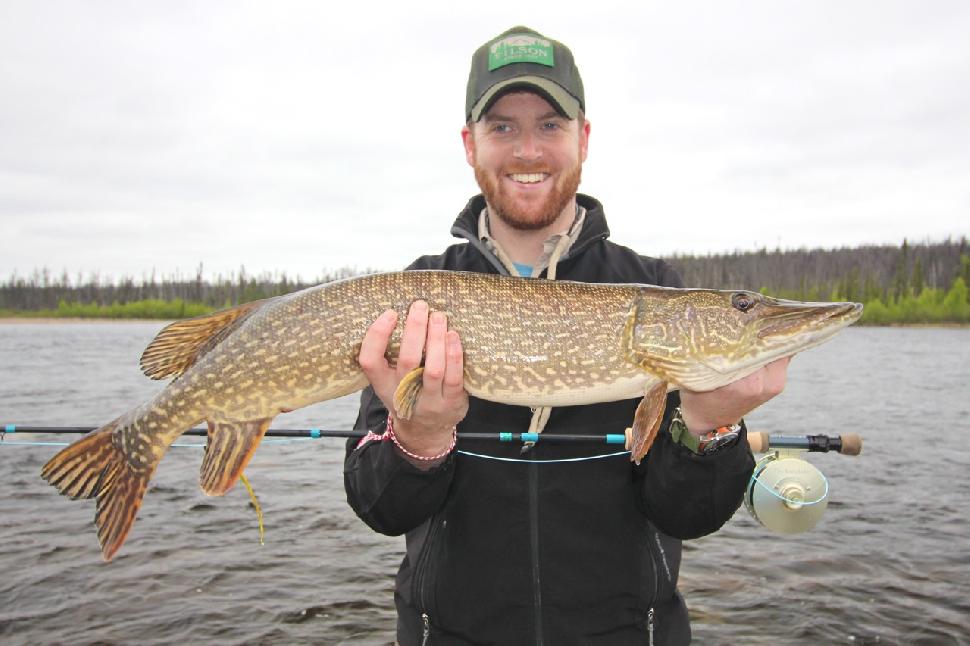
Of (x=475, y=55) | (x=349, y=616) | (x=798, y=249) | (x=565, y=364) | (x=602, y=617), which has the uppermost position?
(x=798, y=249)

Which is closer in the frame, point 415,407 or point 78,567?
point 415,407

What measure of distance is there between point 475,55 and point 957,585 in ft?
17.6

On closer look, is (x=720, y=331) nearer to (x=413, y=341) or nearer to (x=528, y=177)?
(x=528, y=177)

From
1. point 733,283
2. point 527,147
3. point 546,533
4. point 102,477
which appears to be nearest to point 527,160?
point 527,147

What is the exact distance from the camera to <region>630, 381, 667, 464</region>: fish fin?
2.12 metres

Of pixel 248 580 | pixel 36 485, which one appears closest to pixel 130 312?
pixel 36 485

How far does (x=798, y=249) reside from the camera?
230ft

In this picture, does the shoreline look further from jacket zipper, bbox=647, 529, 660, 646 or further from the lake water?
jacket zipper, bbox=647, 529, 660, 646

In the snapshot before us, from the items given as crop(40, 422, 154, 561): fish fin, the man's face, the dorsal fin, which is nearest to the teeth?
the man's face

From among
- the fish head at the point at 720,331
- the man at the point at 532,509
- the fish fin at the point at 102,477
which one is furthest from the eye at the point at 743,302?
the fish fin at the point at 102,477

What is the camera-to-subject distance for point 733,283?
205ft

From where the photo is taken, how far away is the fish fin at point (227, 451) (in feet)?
7.62

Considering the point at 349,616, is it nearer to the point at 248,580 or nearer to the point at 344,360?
the point at 248,580

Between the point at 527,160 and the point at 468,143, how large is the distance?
0.39 metres
